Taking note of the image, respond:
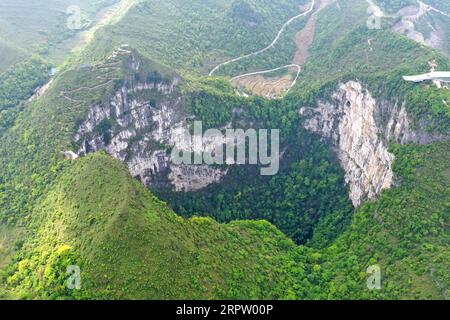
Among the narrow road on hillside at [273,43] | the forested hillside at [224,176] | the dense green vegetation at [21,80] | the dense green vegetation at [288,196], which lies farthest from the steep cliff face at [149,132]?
the dense green vegetation at [21,80]

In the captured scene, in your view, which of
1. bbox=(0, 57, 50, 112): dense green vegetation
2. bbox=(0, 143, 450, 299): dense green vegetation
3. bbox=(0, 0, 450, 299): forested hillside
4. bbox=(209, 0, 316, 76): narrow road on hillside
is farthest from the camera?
bbox=(209, 0, 316, 76): narrow road on hillside

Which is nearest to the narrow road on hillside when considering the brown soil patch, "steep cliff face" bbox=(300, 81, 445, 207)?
the brown soil patch

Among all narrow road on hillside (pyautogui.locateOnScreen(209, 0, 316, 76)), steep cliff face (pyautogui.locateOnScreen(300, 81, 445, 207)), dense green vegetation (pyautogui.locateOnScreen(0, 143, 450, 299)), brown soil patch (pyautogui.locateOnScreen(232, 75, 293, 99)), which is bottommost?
dense green vegetation (pyautogui.locateOnScreen(0, 143, 450, 299))

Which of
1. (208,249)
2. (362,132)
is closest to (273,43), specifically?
(362,132)

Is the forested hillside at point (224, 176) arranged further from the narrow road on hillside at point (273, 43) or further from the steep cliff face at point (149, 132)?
the narrow road on hillside at point (273, 43)

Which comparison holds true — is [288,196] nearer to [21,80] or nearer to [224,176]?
[224,176]

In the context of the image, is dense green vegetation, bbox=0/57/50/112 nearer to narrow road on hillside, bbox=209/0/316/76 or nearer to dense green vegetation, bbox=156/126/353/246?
dense green vegetation, bbox=156/126/353/246
